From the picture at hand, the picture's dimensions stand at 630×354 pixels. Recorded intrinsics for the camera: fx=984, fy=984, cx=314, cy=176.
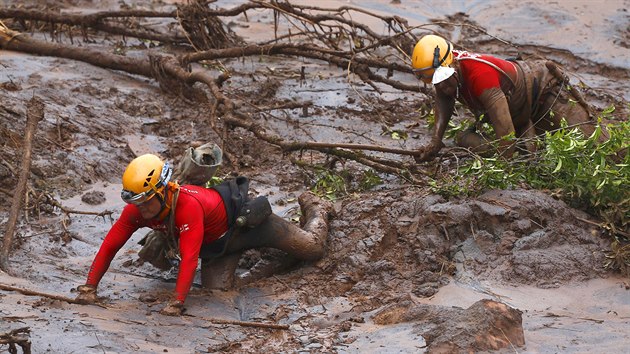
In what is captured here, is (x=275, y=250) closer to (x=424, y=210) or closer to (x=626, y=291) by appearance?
(x=424, y=210)

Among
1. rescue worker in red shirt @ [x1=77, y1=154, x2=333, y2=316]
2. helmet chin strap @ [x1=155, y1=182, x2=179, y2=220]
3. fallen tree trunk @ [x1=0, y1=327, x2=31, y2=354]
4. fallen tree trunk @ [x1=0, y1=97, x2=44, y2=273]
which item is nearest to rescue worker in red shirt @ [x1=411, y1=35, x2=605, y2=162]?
rescue worker in red shirt @ [x1=77, y1=154, x2=333, y2=316]

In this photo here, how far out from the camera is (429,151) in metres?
7.26

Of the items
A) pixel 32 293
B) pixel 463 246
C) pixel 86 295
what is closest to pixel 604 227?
pixel 463 246

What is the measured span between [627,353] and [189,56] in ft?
18.6

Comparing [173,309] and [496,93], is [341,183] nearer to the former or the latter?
[496,93]

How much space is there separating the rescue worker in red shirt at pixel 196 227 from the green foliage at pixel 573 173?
3.31 ft

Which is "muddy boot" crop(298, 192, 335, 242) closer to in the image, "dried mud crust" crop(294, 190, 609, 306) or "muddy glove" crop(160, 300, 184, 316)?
"dried mud crust" crop(294, 190, 609, 306)

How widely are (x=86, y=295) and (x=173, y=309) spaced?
503 mm

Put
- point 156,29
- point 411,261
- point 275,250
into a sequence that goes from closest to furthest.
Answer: point 411,261
point 275,250
point 156,29

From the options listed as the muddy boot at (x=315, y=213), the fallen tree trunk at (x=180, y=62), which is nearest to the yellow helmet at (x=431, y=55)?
the muddy boot at (x=315, y=213)

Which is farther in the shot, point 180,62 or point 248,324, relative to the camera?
point 180,62

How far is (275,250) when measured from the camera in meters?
6.66

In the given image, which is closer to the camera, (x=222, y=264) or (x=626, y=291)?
(x=626, y=291)

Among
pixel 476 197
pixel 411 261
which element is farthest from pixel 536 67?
pixel 411 261
